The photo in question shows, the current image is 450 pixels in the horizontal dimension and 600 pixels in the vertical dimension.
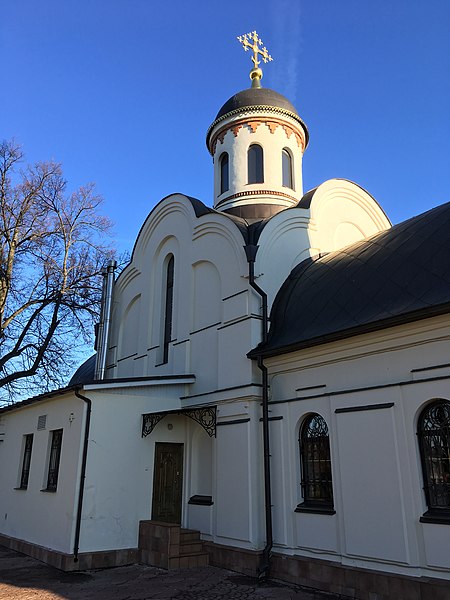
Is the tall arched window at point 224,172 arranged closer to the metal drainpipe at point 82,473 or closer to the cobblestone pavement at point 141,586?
the metal drainpipe at point 82,473

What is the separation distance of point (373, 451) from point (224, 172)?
10.8 m

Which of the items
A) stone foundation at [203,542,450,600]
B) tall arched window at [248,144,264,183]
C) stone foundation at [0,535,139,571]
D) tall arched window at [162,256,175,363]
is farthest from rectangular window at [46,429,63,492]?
tall arched window at [248,144,264,183]

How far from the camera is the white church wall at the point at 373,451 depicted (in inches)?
285

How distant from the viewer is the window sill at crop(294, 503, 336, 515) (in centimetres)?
836

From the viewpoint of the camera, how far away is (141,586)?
845 cm

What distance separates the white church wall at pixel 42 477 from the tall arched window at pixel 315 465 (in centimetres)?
448

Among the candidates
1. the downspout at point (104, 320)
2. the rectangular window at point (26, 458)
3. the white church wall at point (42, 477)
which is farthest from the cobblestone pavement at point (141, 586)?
the downspout at point (104, 320)

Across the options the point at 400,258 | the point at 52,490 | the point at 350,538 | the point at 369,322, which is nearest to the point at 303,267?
the point at 400,258

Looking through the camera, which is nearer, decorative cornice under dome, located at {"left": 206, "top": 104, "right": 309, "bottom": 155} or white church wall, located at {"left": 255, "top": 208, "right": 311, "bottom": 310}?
white church wall, located at {"left": 255, "top": 208, "right": 311, "bottom": 310}

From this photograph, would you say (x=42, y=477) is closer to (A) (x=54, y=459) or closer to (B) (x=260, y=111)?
(A) (x=54, y=459)

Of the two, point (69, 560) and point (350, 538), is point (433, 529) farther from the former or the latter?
point (69, 560)

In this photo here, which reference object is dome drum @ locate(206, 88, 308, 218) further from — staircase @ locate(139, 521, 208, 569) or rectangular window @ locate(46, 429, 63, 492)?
staircase @ locate(139, 521, 208, 569)

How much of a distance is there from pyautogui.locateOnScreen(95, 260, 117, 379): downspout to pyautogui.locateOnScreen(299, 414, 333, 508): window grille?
8141 mm

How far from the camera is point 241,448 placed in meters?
9.94
